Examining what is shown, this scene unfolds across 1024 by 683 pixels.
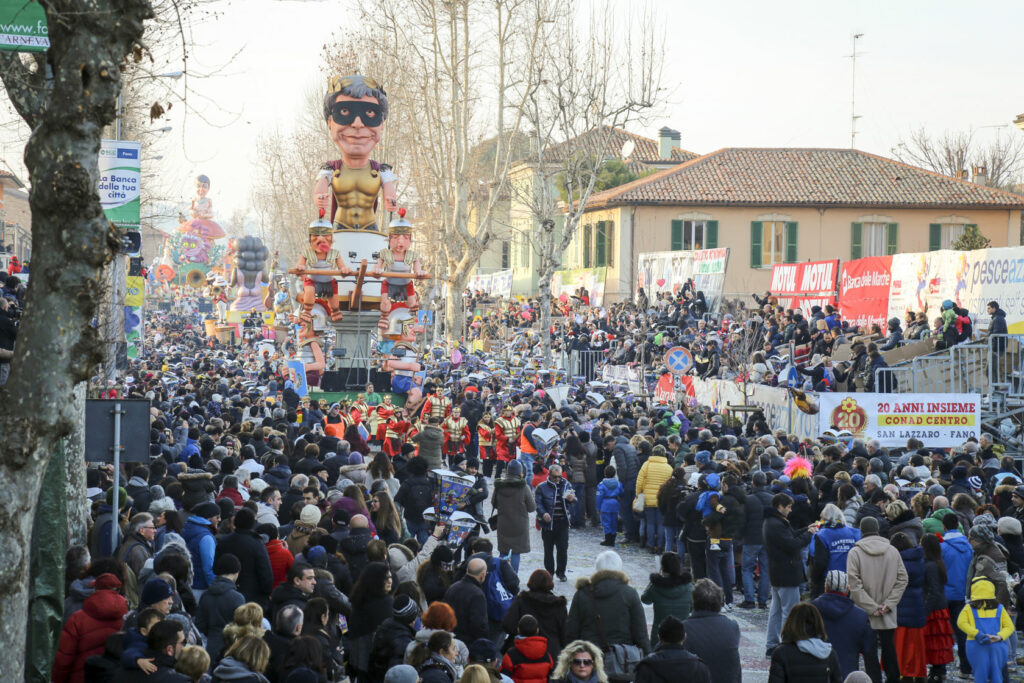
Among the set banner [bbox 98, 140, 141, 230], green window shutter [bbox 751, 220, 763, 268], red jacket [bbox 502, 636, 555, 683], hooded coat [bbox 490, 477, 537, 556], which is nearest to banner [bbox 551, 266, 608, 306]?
green window shutter [bbox 751, 220, 763, 268]

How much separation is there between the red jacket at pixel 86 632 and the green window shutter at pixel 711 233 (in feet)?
136

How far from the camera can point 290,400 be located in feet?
80.0

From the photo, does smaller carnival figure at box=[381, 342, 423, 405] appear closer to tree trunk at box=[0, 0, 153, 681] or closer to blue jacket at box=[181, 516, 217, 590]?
blue jacket at box=[181, 516, 217, 590]

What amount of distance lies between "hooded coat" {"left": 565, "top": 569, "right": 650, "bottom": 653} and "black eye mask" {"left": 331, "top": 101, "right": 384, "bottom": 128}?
820 inches

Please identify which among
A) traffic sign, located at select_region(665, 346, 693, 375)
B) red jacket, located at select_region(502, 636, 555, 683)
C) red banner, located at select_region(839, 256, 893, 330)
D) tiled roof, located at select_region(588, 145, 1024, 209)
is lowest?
red jacket, located at select_region(502, 636, 555, 683)

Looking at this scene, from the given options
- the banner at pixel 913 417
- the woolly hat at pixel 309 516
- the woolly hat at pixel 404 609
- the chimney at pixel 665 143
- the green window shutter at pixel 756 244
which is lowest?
the woolly hat at pixel 404 609

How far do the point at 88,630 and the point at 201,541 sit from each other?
2237 millimetres

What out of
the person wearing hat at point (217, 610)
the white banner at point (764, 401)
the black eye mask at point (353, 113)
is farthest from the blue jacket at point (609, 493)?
the black eye mask at point (353, 113)

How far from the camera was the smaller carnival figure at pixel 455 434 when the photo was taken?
2003 centimetres

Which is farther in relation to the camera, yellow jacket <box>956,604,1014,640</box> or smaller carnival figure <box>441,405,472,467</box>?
smaller carnival figure <box>441,405,472,467</box>

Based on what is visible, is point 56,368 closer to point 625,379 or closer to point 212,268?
point 625,379

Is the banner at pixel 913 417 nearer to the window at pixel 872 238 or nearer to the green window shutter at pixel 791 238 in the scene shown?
the green window shutter at pixel 791 238

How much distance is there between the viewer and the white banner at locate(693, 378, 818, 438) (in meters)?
19.6

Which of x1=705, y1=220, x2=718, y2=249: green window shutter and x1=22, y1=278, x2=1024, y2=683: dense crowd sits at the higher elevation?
x1=705, y1=220, x2=718, y2=249: green window shutter
